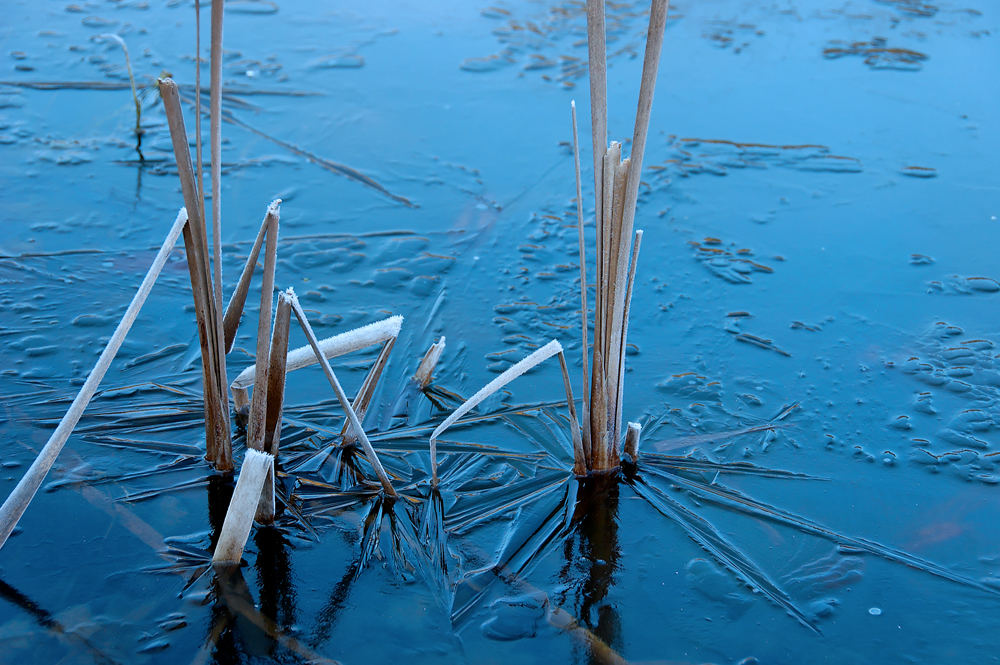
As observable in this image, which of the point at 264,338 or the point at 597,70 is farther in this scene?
the point at 264,338

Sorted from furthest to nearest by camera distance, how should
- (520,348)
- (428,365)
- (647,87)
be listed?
(520,348)
(428,365)
(647,87)

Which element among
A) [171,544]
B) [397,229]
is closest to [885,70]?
[397,229]

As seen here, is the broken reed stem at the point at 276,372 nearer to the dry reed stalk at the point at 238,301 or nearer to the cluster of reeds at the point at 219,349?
the cluster of reeds at the point at 219,349

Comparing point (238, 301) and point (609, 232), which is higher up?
point (609, 232)

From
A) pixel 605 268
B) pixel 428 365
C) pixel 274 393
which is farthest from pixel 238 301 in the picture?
pixel 605 268

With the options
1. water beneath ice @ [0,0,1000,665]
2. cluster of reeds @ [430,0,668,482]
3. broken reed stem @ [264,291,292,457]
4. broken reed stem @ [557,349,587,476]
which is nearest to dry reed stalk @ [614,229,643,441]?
cluster of reeds @ [430,0,668,482]

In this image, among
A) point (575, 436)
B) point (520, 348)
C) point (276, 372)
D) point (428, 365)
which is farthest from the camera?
point (520, 348)

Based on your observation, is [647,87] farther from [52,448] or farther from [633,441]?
[52,448]

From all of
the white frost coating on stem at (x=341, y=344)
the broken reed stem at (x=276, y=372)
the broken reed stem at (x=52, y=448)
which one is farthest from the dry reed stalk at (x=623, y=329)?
the broken reed stem at (x=52, y=448)
